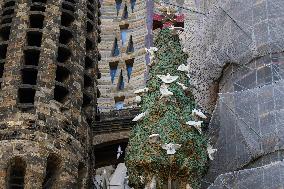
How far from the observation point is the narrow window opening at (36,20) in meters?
25.4

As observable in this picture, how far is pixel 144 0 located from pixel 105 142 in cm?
924

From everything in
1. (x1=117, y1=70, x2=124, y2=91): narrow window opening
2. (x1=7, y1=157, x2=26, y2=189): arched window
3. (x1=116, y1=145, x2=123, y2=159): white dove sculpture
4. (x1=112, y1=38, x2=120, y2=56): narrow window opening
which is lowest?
(x1=7, y1=157, x2=26, y2=189): arched window

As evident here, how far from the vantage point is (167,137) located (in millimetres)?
18906

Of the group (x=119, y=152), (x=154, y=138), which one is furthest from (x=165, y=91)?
(x=119, y=152)

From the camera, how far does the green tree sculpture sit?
18.5 meters

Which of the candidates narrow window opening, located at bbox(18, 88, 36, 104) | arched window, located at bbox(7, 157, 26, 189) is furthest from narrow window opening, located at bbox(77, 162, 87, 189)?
narrow window opening, located at bbox(18, 88, 36, 104)

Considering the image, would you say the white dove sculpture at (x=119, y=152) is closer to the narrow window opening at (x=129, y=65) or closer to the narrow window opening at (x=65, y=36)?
the narrow window opening at (x=65, y=36)

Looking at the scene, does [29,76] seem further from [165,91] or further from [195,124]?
[195,124]

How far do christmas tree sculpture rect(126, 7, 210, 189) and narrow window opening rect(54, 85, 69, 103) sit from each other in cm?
313

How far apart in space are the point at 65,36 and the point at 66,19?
0.65 m

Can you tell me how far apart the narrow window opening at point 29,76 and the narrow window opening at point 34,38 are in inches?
42.8

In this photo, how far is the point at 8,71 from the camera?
928 inches

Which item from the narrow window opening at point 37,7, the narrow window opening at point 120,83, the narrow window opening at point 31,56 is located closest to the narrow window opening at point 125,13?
the narrow window opening at point 120,83

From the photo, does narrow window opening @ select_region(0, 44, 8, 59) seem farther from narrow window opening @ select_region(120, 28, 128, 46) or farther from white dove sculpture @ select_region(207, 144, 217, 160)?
narrow window opening @ select_region(120, 28, 128, 46)
